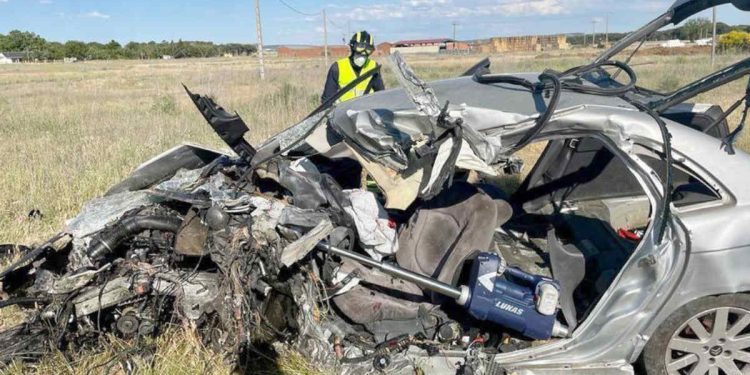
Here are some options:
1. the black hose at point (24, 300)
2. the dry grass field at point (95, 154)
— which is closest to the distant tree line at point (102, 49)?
the dry grass field at point (95, 154)

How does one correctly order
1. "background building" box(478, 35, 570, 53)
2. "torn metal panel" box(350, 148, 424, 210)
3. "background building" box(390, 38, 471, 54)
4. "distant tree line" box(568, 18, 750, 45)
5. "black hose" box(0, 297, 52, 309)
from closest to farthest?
"torn metal panel" box(350, 148, 424, 210) → "black hose" box(0, 297, 52, 309) → "distant tree line" box(568, 18, 750, 45) → "background building" box(478, 35, 570, 53) → "background building" box(390, 38, 471, 54)

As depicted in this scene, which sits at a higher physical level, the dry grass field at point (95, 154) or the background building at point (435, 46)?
the background building at point (435, 46)

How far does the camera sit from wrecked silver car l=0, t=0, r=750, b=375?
275 cm

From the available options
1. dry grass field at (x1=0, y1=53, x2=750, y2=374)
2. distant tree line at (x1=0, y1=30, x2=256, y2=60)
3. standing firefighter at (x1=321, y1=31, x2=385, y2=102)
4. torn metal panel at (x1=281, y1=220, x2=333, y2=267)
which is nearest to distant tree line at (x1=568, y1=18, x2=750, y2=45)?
standing firefighter at (x1=321, y1=31, x2=385, y2=102)

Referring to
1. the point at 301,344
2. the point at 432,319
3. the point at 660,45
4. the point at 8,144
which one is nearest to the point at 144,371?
the point at 301,344

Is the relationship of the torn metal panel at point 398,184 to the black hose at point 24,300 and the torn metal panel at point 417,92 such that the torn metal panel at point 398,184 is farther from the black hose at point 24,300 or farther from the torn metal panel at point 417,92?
the black hose at point 24,300

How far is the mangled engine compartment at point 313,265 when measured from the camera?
2.93m

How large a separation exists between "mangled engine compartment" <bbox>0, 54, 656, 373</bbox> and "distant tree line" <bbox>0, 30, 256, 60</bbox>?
91.2 meters

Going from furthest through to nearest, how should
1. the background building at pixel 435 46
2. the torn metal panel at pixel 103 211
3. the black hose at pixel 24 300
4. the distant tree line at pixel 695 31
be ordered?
the background building at pixel 435 46
the distant tree line at pixel 695 31
the torn metal panel at pixel 103 211
the black hose at pixel 24 300

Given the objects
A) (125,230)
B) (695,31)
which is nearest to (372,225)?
(125,230)

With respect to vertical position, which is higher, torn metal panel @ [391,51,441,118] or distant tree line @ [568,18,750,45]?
distant tree line @ [568,18,750,45]

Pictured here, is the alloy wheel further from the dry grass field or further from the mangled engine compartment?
the dry grass field

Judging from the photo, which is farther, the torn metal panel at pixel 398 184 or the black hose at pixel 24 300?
the black hose at pixel 24 300

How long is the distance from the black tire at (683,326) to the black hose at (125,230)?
267 centimetres
